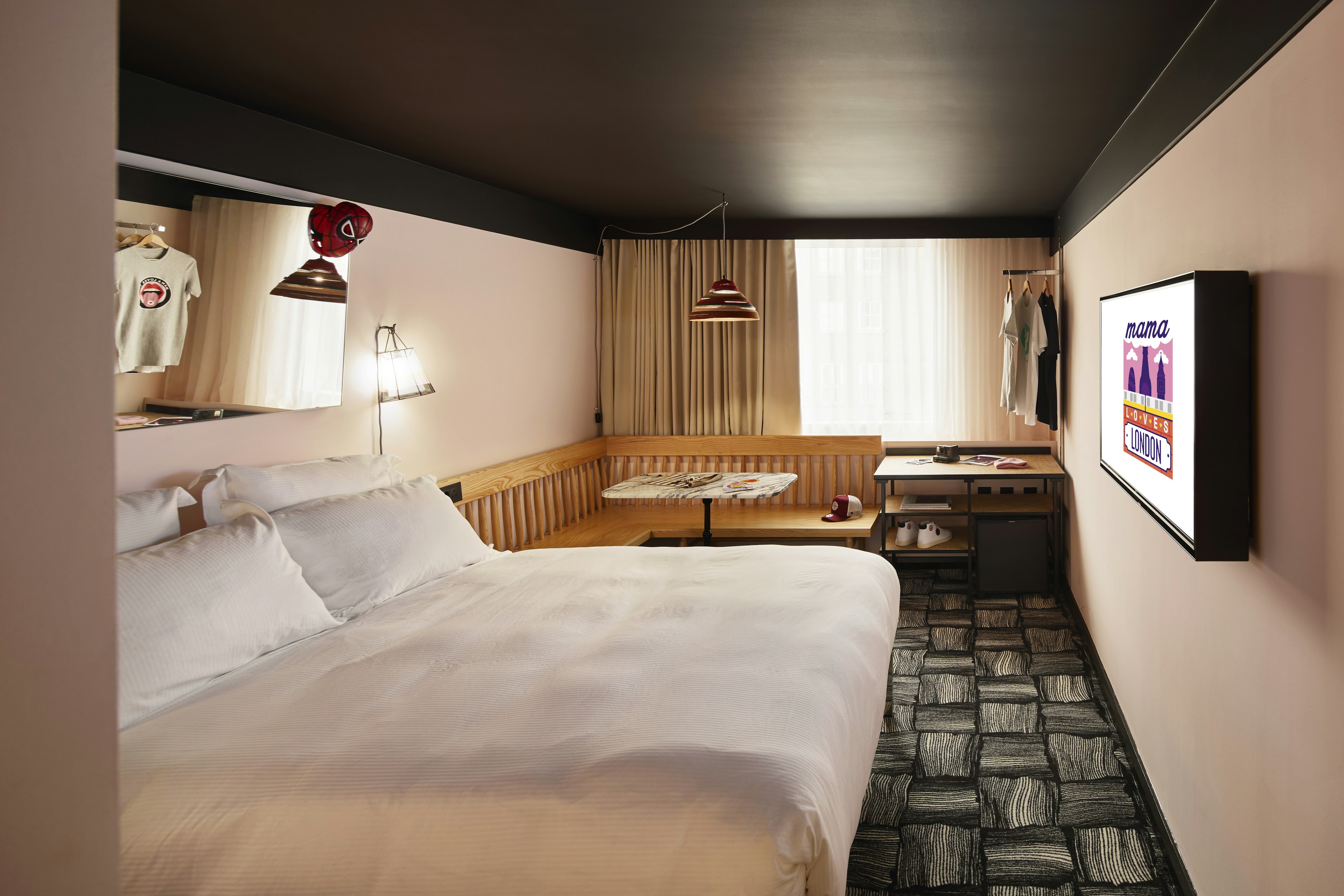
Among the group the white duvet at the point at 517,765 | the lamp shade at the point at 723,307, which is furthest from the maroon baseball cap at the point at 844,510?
the white duvet at the point at 517,765

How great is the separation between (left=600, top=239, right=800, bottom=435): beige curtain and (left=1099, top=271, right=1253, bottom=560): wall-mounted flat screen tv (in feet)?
12.1

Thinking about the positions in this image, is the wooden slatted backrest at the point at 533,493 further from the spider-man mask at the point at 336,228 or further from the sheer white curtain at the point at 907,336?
the sheer white curtain at the point at 907,336

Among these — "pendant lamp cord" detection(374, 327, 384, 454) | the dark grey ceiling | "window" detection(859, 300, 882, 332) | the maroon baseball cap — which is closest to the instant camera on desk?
the maroon baseball cap

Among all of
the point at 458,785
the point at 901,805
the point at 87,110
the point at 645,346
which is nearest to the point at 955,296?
the point at 645,346

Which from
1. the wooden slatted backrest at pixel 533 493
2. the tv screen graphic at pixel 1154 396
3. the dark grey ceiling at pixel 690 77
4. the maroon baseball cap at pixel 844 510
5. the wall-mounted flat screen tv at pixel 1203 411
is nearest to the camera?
the wall-mounted flat screen tv at pixel 1203 411

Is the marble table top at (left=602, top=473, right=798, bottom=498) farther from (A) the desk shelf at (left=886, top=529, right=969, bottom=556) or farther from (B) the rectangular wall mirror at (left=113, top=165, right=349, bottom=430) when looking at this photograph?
(B) the rectangular wall mirror at (left=113, top=165, right=349, bottom=430)

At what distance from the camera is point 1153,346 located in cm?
225

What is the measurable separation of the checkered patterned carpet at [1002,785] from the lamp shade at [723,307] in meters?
1.83

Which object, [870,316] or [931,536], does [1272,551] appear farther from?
[870,316]

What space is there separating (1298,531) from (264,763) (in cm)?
192

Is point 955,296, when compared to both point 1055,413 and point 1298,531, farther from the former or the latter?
point 1298,531

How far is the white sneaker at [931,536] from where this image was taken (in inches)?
213

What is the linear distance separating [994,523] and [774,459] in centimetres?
148

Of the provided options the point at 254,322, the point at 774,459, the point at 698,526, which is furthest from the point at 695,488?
the point at 254,322
